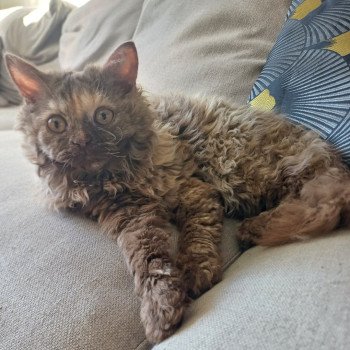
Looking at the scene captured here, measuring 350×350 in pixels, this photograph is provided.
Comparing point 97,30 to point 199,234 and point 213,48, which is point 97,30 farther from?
point 199,234

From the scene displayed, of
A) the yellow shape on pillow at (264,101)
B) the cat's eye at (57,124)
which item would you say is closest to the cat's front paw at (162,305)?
the cat's eye at (57,124)

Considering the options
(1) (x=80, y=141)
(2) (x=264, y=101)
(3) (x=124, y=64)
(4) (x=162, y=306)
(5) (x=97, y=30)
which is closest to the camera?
(4) (x=162, y=306)

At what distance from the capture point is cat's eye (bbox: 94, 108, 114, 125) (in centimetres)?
109

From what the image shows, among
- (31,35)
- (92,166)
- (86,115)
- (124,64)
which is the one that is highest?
(124,64)

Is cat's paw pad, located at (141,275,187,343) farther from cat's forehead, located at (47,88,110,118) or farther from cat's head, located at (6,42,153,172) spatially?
cat's forehead, located at (47,88,110,118)

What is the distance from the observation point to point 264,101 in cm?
136

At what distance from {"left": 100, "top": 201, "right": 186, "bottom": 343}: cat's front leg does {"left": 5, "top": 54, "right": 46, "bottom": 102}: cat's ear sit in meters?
0.41

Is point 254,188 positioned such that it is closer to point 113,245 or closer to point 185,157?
point 185,157

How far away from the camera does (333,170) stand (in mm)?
1044

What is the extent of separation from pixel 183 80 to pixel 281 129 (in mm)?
563

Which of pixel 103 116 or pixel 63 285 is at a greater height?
pixel 103 116

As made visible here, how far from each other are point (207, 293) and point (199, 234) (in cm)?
18

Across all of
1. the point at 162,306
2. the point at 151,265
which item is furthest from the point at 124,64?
the point at 162,306

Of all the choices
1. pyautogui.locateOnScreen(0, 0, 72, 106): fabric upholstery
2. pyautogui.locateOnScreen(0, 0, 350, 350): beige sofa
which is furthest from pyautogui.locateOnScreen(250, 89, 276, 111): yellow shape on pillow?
pyautogui.locateOnScreen(0, 0, 72, 106): fabric upholstery
